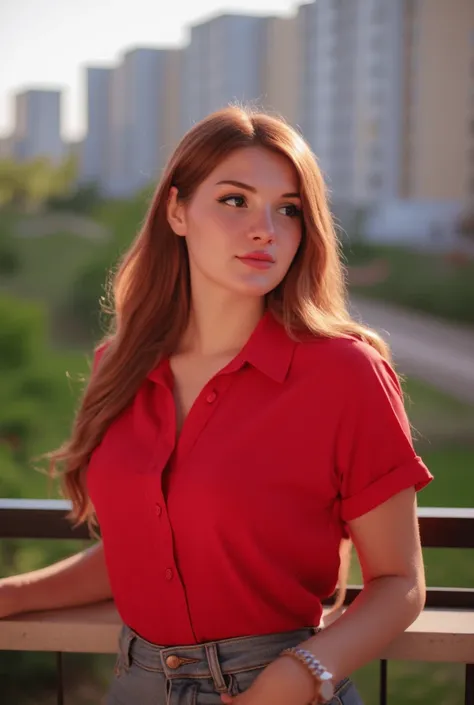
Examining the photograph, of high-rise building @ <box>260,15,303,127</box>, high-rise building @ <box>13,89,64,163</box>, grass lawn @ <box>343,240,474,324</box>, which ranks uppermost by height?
high-rise building @ <box>260,15,303,127</box>

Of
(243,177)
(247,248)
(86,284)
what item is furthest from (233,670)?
(86,284)

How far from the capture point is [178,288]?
5.54 feet

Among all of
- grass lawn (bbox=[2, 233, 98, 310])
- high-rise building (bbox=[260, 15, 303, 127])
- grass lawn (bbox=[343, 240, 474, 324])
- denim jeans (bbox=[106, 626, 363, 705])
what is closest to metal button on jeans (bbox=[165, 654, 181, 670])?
denim jeans (bbox=[106, 626, 363, 705])

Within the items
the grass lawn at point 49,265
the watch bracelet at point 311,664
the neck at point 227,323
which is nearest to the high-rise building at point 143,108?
the grass lawn at point 49,265

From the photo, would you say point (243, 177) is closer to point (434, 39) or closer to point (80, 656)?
point (80, 656)

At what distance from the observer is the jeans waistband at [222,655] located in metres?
1.31

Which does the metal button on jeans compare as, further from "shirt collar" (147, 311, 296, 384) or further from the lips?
the lips

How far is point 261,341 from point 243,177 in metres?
0.26

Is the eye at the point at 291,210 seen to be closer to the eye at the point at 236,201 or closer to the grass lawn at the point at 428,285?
the eye at the point at 236,201

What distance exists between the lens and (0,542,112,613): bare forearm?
1.57 metres

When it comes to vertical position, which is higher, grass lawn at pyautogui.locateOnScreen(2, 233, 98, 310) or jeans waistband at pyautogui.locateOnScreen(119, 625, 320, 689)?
jeans waistband at pyautogui.locateOnScreen(119, 625, 320, 689)

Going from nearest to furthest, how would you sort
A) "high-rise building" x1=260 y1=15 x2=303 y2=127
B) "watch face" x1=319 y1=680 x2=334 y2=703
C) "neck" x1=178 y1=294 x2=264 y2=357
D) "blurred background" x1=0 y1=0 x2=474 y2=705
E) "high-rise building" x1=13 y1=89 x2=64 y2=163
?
"watch face" x1=319 y1=680 x2=334 y2=703, "neck" x1=178 y1=294 x2=264 y2=357, "blurred background" x1=0 y1=0 x2=474 y2=705, "high-rise building" x1=260 y1=15 x2=303 y2=127, "high-rise building" x1=13 y1=89 x2=64 y2=163

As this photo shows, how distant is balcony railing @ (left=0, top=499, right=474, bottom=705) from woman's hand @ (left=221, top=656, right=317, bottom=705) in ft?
0.99

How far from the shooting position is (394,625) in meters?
1.28
